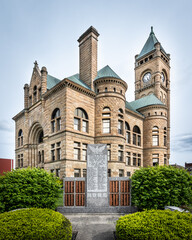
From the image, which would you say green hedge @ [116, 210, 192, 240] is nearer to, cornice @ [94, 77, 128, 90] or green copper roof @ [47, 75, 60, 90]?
cornice @ [94, 77, 128, 90]

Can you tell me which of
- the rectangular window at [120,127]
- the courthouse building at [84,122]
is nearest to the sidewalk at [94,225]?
the courthouse building at [84,122]

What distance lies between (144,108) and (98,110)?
15.2 m

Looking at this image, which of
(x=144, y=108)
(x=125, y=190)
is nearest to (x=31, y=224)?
→ (x=125, y=190)

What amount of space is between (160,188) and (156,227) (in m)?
6.06

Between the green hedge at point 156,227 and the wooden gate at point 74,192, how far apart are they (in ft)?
22.3

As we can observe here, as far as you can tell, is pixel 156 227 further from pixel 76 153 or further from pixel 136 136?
pixel 136 136

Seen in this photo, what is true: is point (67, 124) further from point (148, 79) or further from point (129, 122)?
point (148, 79)

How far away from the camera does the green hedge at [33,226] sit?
5.38 metres

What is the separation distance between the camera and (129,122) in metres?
32.2

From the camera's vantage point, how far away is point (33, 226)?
5.63 m

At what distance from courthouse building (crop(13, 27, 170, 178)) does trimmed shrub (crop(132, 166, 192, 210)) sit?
11.2 m

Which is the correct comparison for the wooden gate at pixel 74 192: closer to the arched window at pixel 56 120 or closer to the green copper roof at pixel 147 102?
the arched window at pixel 56 120

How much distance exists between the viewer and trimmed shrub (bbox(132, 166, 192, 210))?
11.2 metres

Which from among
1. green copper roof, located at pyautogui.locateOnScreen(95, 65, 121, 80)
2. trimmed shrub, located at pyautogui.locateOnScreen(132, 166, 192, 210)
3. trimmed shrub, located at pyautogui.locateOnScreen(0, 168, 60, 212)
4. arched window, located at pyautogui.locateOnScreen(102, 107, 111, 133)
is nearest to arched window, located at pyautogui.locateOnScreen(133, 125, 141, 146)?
arched window, located at pyautogui.locateOnScreen(102, 107, 111, 133)
